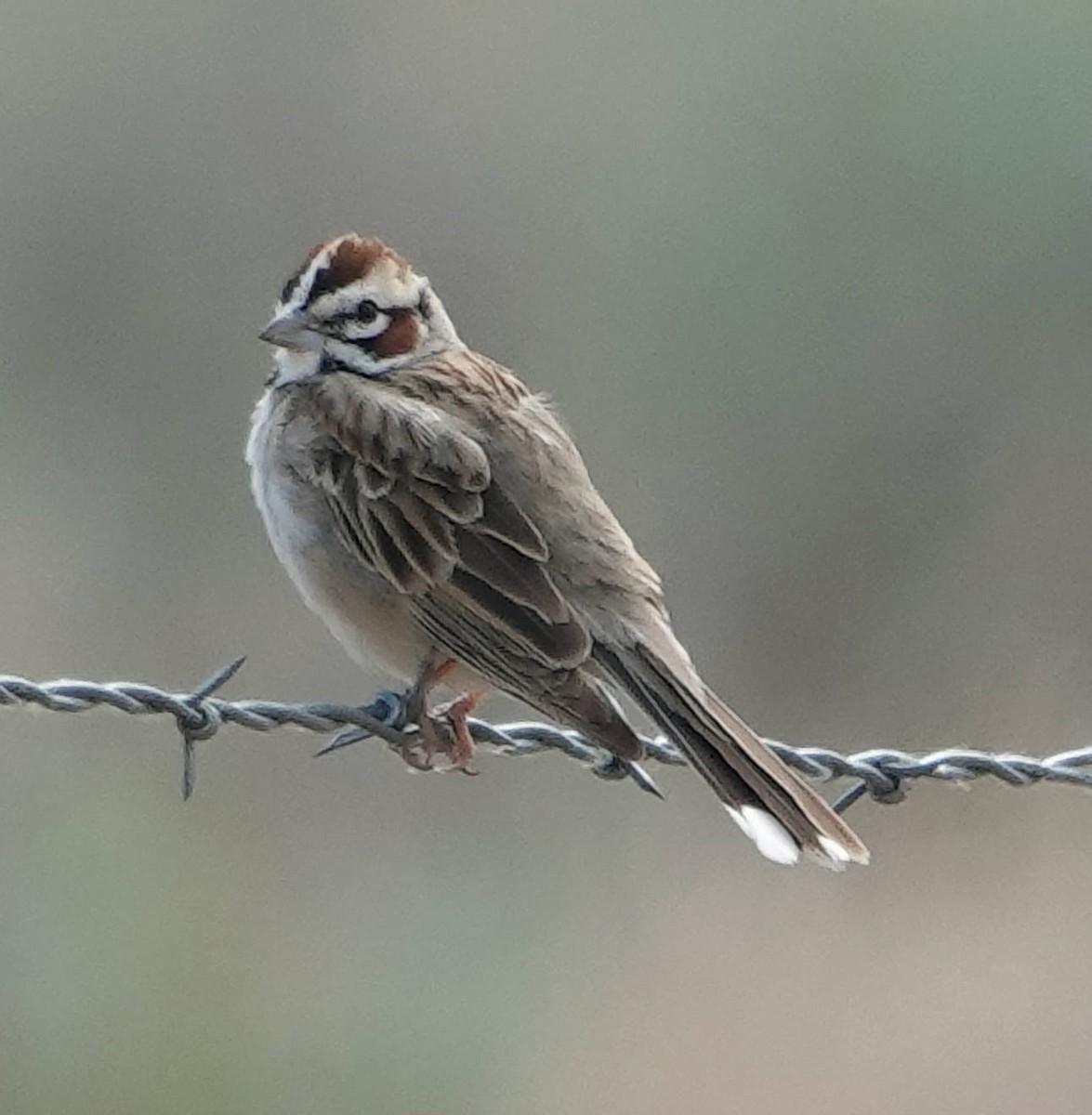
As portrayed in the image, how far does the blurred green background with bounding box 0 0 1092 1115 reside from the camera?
33.0ft

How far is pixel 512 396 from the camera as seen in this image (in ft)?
20.5

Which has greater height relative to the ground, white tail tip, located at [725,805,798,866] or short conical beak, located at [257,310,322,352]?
short conical beak, located at [257,310,322,352]

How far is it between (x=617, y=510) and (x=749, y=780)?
7773mm

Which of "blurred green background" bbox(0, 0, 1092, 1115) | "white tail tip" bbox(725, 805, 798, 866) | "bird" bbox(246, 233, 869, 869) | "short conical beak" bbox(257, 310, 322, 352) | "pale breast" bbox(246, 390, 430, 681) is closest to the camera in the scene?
"white tail tip" bbox(725, 805, 798, 866)

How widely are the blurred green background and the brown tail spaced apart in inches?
179

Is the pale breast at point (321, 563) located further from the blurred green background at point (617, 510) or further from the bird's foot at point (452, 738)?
the blurred green background at point (617, 510)

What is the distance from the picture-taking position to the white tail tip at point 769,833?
5.12 metres

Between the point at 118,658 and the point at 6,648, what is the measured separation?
567 millimetres

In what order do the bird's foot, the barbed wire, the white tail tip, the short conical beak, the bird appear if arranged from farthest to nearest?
the short conical beak, the bird's foot, the bird, the white tail tip, the barbed wire

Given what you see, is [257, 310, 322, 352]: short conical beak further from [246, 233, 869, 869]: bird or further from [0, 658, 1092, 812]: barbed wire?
[0, 658, 1092, 812]: barbed wire

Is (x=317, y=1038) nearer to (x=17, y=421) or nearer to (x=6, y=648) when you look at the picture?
(x=6, y=648)

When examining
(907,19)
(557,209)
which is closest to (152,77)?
(557,209)

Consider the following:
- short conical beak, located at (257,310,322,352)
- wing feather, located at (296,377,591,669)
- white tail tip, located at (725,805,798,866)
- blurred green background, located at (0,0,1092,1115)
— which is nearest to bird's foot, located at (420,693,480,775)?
wing feather, located at (296,377,591,669)

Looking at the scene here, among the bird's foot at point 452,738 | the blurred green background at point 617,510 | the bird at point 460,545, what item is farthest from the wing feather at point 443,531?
the blurred green background at point 617,510
